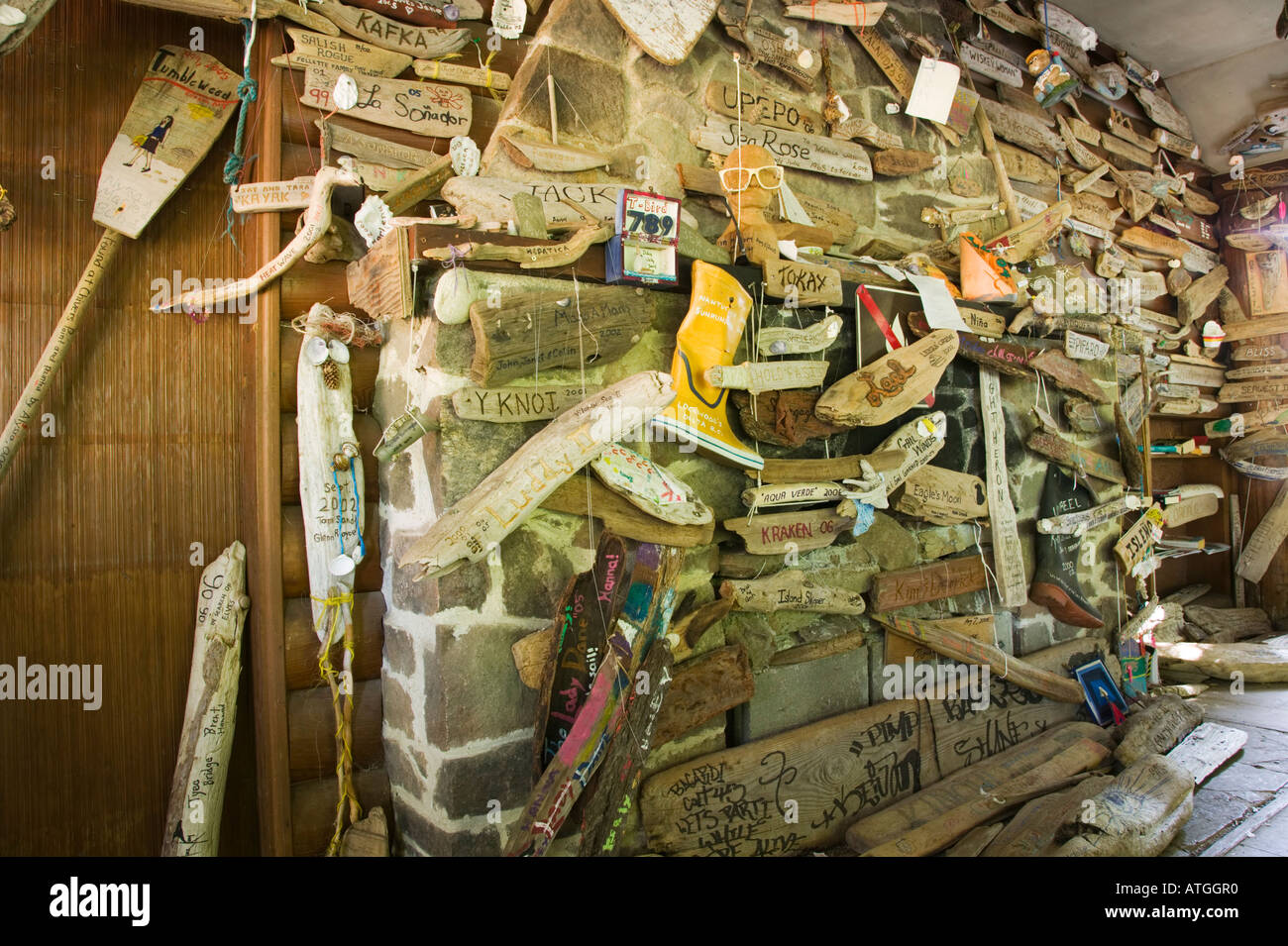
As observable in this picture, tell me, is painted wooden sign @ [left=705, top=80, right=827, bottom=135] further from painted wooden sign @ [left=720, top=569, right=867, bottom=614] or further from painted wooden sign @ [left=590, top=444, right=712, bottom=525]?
painted wooden sign @ [left=720, top=569, right=867, bottom=614]

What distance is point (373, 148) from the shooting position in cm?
214

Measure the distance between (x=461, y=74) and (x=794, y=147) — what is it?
3.95ft

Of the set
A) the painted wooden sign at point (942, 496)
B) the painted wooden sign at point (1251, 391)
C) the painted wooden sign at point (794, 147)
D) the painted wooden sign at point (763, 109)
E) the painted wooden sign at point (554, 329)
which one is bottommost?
the painted wooden sign at point (942, 496)

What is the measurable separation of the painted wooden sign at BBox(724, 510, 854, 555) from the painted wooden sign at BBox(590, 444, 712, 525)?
319 millimetres

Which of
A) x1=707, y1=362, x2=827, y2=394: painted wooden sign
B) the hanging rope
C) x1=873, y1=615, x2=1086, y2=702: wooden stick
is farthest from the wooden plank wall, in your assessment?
x1=873, y1=615, x2=1086, y2=702: wooden stick

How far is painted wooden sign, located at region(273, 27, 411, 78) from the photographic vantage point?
204 cm

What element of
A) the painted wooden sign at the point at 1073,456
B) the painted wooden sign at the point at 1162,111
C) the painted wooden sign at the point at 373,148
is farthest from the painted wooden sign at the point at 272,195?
the painted wooden sign at the point at 1162,111

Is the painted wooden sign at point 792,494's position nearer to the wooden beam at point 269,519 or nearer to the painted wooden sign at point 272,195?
the wooden beam at point 269,519

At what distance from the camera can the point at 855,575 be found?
2643mm

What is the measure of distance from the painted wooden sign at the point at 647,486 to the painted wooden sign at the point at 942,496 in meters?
1.10

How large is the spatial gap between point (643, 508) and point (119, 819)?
1.81m

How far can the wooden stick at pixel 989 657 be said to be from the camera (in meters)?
2.75

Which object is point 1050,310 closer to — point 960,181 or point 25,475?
point 960,181
